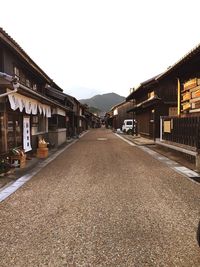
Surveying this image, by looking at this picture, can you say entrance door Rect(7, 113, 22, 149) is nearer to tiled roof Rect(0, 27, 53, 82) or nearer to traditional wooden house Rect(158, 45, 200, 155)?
tiled roof Rect(0, 27, 53, 82)

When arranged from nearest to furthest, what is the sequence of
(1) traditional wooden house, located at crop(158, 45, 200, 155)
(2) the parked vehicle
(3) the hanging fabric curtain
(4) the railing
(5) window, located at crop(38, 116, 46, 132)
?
(3) the hanging fabric curtain → (1) traditional wooden house, located at crop(158, 45, 200, 155) → (4) the railing → (5) window, located at crop(38, 116, 46, 132) → (2) the parked vehicle

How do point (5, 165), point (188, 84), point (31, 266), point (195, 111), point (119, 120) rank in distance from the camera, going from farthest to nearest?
point (119, 120)
point (188, 84)
point (195, 111)
point (5, 165)
point (31, 266)

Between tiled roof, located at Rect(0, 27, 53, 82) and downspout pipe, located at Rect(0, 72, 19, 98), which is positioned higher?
tiled roof, located at Rect(0, 27, 53, 82)

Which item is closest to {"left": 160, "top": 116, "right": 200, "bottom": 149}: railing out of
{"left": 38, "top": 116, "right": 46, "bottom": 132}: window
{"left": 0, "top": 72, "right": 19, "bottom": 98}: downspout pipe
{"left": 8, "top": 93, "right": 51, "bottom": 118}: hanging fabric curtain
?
{"left": 0, "top": 72, "right": 19, "bottom": 98}: downspout pipe

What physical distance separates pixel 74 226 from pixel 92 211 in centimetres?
87

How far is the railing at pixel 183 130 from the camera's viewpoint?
39.6 ft

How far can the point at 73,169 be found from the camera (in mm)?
10984

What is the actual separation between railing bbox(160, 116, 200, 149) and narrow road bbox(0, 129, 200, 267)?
375cm

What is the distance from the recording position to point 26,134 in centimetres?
1445

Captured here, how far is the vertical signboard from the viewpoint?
46.4ft

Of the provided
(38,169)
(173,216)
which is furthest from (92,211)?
(38,169)

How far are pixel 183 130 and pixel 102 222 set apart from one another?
9884mm

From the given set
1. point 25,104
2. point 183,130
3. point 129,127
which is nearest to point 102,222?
point 25,104

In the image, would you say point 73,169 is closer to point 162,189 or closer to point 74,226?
point 162,189
